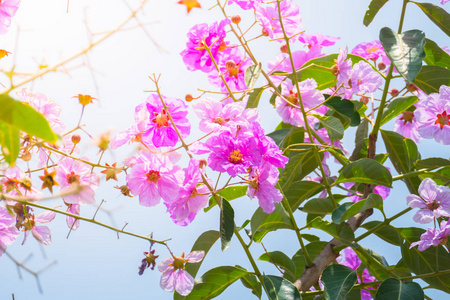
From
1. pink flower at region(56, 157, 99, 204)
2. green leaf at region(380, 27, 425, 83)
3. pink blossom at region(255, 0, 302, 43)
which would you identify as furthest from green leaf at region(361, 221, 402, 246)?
pink flower at region(56, 157, 99, 204)

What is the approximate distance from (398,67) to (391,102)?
265 millimetres

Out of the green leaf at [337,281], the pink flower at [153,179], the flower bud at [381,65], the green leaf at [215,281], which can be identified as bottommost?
the green leaf at [337,281]

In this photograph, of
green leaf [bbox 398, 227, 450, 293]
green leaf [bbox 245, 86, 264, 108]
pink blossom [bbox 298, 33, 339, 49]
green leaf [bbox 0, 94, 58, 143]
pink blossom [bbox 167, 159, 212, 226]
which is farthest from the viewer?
pink blossom [bbox 298, 33, 339, 49]

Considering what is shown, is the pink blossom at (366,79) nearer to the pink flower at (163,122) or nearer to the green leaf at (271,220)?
the green leaf at (271,220)

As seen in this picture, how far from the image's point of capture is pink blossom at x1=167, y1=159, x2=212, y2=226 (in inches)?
34.1

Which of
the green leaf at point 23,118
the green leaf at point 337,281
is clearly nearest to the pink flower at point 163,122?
the green leaf at point 337,281

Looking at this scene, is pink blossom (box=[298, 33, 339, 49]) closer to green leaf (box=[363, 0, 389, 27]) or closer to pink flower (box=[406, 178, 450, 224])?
green leaf (box=[363, 0, 389, 27])

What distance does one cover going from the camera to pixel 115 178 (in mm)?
842

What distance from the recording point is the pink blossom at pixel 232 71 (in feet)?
3.94

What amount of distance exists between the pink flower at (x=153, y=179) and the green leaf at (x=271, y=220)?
0.85 feet

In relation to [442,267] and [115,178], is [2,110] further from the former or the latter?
[442,267]

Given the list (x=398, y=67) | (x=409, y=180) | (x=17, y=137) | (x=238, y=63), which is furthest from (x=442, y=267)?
(x=17, y=137)

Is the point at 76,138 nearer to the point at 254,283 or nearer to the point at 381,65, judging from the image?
the point at 254,283

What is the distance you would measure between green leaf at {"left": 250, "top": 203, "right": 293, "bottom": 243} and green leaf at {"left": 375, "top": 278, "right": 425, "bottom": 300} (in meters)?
0.24
